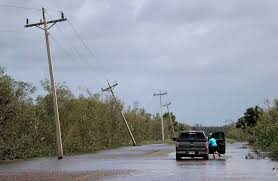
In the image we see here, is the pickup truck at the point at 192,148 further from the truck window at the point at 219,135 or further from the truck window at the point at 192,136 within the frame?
the truck window at the point at 219,135

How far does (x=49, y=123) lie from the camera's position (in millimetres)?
45844

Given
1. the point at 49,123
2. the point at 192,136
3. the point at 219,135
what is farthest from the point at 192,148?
the point at 49,123

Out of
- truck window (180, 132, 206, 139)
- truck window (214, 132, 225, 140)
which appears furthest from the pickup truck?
truck window (214, 132, 225, 140)

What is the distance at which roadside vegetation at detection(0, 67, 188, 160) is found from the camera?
34250 mm

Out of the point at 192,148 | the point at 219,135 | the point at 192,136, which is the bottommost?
the point at 192,148

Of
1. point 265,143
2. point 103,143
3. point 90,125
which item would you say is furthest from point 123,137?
point 265,143

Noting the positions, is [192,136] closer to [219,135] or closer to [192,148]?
[192,148]

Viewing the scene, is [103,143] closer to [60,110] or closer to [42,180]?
[60,110]

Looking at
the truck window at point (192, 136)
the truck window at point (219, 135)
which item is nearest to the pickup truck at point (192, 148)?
the truck window at point (192, 136)

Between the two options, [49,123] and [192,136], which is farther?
[49,123]

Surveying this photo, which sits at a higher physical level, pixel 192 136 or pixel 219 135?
pixel 192 136

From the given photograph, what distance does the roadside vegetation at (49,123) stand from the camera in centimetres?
3425

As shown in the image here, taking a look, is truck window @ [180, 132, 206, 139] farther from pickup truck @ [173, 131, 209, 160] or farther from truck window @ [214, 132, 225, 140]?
truck window @ [214, 132, 225, 140]

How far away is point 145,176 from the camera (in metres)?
20.0
